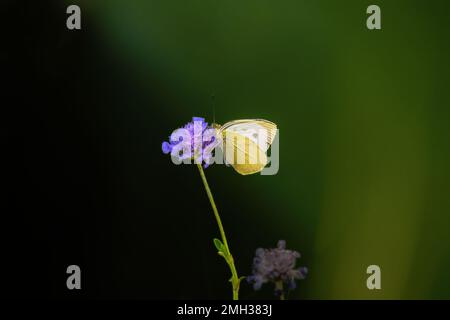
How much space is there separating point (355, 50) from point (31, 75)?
927 millimetres

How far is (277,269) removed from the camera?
1.26 m

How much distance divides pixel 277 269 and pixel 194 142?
0.39 metres

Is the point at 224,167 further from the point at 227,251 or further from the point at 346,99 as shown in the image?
the point at 346,99

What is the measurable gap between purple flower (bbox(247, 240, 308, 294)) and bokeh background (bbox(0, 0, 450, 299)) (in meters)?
0.10

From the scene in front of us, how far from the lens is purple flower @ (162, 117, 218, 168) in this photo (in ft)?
4.24

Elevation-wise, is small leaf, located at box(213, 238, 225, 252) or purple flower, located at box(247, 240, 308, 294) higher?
small leaf, located at box(213, 238, 225, 252)

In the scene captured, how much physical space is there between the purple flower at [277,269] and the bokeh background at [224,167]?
103mm

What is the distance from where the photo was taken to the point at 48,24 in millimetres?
1379

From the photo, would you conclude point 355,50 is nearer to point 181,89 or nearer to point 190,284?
point 181,89

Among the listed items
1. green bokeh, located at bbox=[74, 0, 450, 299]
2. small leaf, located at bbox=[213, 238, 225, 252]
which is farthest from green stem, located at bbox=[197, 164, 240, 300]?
green bokeh, located at bbox=[74, 0, 450, 299]

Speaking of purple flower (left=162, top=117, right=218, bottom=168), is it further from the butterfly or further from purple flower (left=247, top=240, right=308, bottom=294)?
purple flower (left=247, top=240, right=308, bottom=294)

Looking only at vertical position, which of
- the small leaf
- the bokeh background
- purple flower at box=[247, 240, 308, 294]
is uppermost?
the bokeh background

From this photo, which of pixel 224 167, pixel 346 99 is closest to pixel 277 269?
pixel 224 167

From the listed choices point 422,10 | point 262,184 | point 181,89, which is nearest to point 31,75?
point 181,89
